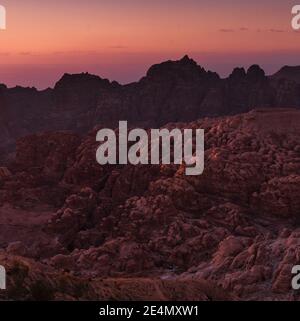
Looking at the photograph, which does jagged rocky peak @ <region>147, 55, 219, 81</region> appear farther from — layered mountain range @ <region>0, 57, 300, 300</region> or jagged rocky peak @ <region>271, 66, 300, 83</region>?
layered mountain range @ <region>0, 57, 300, 300</region>

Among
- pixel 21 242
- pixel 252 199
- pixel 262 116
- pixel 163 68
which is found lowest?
pixel 21 242

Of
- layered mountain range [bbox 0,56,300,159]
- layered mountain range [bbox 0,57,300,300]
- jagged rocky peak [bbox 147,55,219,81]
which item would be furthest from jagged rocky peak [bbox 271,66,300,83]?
layered mountain range [bbox 0,57,300,300]

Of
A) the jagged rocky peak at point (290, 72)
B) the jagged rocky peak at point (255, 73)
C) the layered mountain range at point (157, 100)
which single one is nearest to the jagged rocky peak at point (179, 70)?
the layered mountain range at point (157, 100)

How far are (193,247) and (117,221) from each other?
10.0m

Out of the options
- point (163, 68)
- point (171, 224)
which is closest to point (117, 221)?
point (171, 224)

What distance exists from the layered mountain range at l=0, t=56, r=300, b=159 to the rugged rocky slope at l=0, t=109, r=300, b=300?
226ft

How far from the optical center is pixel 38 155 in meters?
72.9

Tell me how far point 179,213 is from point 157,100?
9756cm

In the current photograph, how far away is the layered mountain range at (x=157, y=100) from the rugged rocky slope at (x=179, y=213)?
6885cm

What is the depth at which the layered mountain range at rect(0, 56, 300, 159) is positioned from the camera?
445 feet

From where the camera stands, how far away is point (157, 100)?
142 metres

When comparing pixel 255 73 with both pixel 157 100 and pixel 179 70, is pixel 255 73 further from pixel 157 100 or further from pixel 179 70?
pixel 157 100

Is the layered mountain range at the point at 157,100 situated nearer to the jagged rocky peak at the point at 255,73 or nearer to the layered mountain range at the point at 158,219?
the jagged rocky peak at the point at 255,73

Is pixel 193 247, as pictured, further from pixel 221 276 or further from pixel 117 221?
pixel 117 221
